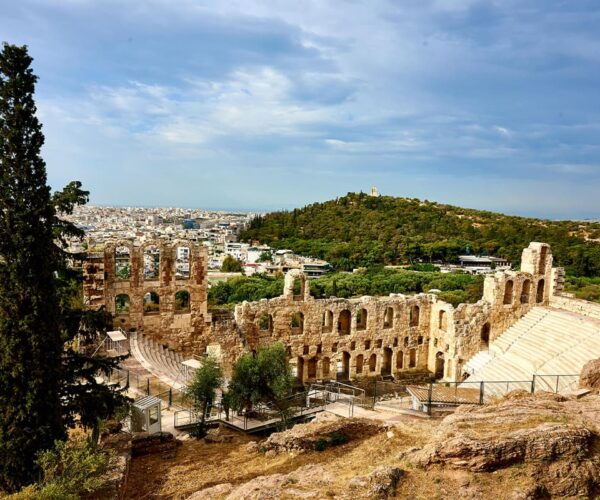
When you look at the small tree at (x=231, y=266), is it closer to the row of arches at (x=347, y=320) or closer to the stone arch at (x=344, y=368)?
the row of arches at (x=347, y=320)

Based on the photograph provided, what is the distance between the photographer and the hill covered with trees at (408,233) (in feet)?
265

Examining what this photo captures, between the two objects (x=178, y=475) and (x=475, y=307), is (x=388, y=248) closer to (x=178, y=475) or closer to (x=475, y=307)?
(x=475, y=307)

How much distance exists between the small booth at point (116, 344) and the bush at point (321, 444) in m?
11.1

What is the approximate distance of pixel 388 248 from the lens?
8988 cm

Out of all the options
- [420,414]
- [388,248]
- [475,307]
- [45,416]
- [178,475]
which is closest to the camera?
[45,416]

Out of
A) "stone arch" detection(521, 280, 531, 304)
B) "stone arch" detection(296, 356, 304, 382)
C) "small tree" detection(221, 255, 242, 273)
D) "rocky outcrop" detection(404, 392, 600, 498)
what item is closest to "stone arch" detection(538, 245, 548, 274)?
"stone arch" detection(521, 280, 531, 304)

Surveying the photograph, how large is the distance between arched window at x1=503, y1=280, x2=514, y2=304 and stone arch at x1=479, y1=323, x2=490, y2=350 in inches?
82.7

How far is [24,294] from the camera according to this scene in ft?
36.5

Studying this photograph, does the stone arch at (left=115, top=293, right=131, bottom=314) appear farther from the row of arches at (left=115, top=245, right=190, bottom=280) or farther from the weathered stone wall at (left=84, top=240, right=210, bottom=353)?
the row of arches at (left=115, top=245, right=190, bottom=280)

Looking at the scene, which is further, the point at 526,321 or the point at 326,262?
the point at 326,262

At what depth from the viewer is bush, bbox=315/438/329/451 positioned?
44.0ft

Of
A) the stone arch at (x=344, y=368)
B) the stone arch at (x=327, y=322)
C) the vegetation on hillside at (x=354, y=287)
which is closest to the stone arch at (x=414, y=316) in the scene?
the stone arch at (x=344, y=368)

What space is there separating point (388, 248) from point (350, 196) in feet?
110

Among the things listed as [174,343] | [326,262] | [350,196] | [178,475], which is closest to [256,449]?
[178,475]
